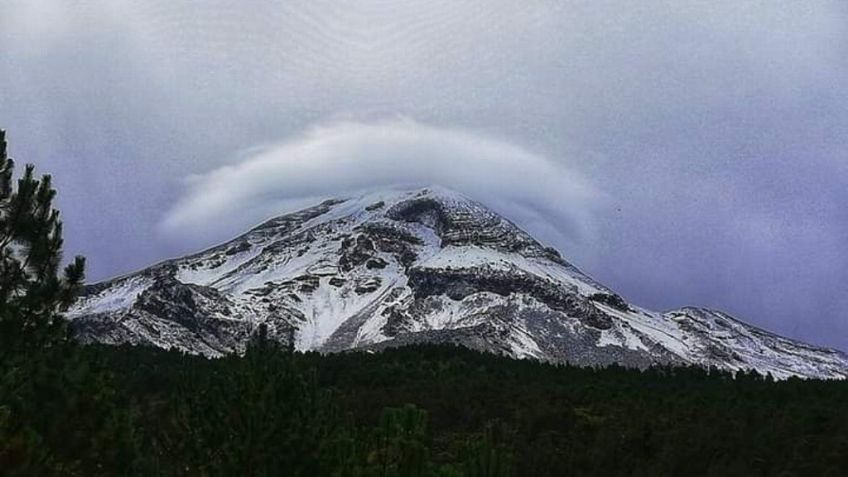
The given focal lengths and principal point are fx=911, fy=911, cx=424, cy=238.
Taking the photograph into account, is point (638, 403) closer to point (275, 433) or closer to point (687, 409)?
point (687, 409)

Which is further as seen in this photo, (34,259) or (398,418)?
(34,259)

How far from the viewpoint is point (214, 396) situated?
14.2 m

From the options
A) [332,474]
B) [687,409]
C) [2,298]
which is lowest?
[332,474]

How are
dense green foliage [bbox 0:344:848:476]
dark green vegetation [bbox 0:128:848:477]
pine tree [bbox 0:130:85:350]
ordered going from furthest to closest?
pine tree [bbox 0:130:85:350]
dense green foliage [bbox 0:344:848:476]
dark green vegetation [bbox 0:128:848:477]

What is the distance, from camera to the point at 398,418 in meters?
14.6

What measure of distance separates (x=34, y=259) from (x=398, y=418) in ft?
27.4

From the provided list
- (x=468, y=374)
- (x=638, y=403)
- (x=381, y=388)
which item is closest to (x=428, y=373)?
(x=468, y=374)

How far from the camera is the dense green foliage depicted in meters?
14.0

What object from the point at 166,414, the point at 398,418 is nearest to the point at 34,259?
the point at 166,414

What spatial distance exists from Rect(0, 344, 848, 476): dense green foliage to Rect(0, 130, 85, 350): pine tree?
1.36m

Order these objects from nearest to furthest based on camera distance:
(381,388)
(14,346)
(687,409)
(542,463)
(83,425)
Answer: (83,425) < (14,346) < (542,463) < (687,409) < (381,388)

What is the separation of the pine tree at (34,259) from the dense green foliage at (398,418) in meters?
1.36

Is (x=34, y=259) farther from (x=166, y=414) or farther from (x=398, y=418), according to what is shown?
(x=398, y=418)

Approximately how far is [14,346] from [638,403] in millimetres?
58669
